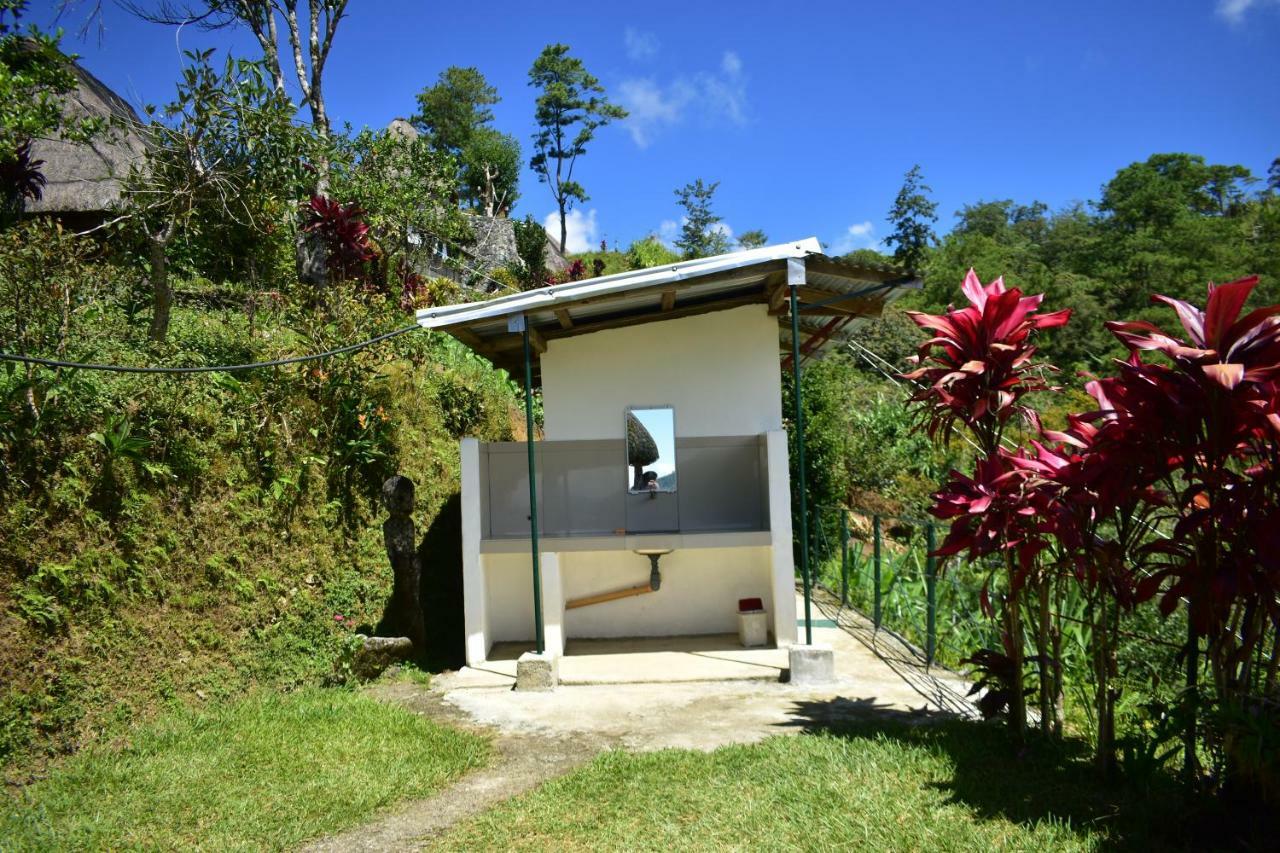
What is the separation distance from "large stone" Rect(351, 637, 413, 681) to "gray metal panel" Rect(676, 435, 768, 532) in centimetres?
331

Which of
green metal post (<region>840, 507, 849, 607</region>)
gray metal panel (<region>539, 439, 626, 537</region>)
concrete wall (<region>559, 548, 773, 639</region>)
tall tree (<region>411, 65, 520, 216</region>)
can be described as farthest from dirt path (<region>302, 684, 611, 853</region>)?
tall tree (<region>411, 65, 520, 216</region>)

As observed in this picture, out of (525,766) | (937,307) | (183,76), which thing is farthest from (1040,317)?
(937,307)

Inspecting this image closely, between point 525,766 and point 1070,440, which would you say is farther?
point 525,766

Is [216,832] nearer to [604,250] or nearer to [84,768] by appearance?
[84,768]

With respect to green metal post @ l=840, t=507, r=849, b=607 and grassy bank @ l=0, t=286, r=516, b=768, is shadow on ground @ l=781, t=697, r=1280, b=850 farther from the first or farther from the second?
grassy bank @ l=0, t=286, r=516, b=768

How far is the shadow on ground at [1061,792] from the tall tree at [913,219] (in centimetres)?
2352

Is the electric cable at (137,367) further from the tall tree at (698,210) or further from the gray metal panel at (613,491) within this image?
the tall tree at (698,210)

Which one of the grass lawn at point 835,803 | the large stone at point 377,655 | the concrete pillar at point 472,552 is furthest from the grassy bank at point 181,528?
the grass lawn at point 835,803

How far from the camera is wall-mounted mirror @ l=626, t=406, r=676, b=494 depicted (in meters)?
9.04

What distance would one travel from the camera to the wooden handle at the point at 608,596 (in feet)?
30.9

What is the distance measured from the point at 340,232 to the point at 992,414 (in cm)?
1101

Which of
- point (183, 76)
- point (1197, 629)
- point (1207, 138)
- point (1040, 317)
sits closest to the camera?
point (1197, 629)

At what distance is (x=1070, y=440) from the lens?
434 cm

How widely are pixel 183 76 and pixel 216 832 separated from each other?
28.9ft
